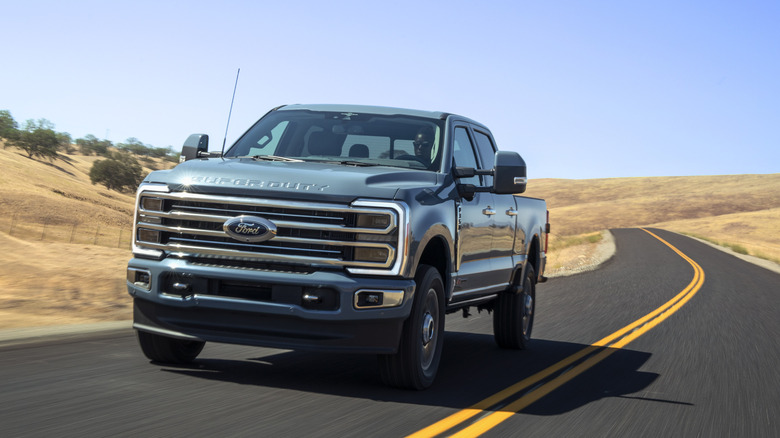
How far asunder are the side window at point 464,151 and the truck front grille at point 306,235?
6.36ft

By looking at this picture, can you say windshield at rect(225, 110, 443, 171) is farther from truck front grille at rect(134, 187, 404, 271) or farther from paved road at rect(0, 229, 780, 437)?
paved road at rect(0, 229, 780, 437)

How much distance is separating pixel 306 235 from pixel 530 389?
93.9 inches

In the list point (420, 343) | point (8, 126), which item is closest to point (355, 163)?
point (420, 343)

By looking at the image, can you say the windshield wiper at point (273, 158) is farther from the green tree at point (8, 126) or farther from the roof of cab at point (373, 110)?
the green tree at point (8, 126)

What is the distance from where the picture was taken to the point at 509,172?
24.8ft

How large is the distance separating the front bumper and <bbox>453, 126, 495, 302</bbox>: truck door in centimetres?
140

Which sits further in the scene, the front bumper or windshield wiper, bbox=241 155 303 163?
windshield wiper, bbox=241 155 303 163

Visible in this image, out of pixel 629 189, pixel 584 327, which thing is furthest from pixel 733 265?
pixel 629 189

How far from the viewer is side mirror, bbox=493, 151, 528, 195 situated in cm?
757

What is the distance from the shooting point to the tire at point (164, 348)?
7.02 m

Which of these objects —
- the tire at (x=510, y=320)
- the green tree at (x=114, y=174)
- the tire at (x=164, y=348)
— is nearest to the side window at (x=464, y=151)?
the tire at (x=510, y=320)

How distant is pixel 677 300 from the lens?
58.5ft

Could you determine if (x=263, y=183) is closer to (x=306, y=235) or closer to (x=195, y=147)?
(x=306, y=235)

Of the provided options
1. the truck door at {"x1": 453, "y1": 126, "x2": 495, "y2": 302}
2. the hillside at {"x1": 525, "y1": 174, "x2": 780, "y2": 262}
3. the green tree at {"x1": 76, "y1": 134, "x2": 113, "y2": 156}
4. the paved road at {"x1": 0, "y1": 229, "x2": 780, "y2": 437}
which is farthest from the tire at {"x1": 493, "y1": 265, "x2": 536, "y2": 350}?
the green tree at {"x1": 76, "y1": 134, "x2": 113, "y2": 156}
